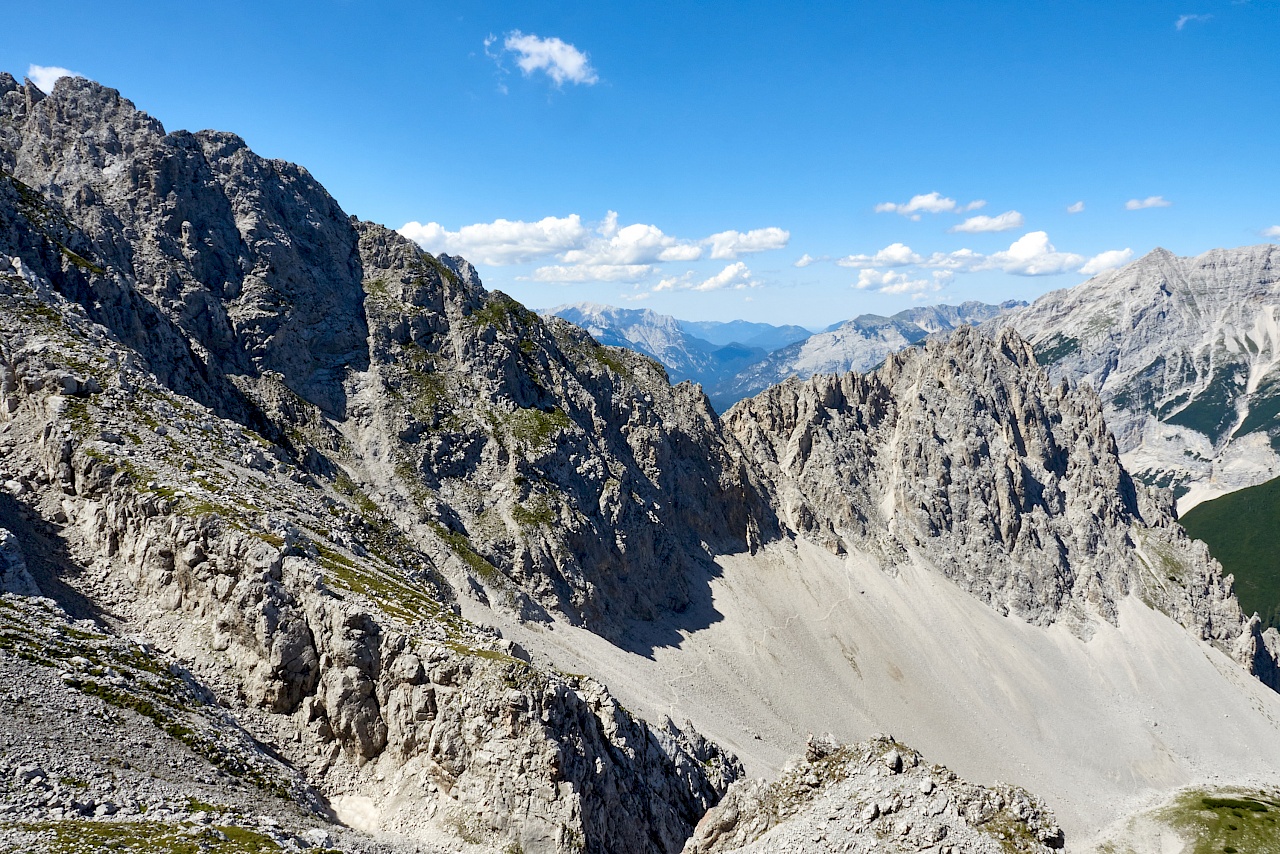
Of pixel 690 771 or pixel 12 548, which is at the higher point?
pixel 12 548

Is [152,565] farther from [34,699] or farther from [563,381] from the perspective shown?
[563,381]

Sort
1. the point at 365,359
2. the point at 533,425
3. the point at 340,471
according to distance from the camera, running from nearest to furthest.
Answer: the point at 340,471 → the point at 365,359 → the point at 533,425

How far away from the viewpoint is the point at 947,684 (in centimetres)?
12312


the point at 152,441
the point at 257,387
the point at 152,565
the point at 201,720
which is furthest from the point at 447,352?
the point at 201,720

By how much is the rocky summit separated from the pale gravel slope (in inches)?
32.0

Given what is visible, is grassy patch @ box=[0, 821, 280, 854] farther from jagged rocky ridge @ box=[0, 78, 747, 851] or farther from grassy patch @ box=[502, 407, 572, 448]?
grassy patch @ box=[502, 407, 572, 448]

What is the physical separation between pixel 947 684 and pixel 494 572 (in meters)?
85.4

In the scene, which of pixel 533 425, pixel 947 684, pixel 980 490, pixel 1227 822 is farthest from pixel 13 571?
pixel 980 490

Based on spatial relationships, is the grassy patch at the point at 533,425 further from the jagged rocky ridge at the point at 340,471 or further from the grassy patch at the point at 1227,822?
the grassy patch at the point at 1227,822

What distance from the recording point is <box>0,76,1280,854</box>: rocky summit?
1371 inches

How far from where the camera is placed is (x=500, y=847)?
3872 cm

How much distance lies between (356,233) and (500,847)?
11591cm

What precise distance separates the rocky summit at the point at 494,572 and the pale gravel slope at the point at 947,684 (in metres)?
0.81

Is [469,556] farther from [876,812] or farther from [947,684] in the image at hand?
[947,684]
